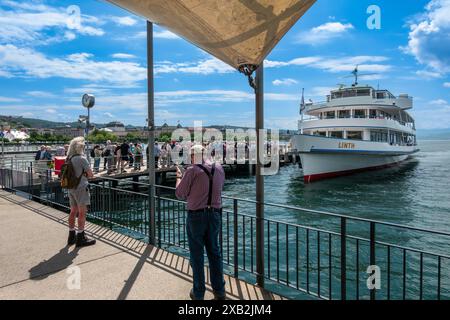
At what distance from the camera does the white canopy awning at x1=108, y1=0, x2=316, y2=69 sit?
2543 millimetres

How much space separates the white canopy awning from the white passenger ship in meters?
22.0

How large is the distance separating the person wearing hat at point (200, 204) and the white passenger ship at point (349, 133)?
2187 centimetres

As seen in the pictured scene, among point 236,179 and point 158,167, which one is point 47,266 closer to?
point 158,167

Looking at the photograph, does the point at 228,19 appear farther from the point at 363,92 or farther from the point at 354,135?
the point at 363,92

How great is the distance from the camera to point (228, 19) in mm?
2781

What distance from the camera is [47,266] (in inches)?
194

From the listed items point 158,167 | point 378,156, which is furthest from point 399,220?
point 378,156

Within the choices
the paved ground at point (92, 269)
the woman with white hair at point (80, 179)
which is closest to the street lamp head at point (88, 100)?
the paved ground at point (92, 269)

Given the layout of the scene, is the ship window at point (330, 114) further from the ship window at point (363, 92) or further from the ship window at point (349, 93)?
the ship window at point (363, 92)

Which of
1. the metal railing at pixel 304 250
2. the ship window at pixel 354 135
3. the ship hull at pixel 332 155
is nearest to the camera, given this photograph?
the metal railing at pixel 304 250

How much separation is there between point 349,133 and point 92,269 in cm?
2815

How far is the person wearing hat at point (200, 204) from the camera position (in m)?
3.62

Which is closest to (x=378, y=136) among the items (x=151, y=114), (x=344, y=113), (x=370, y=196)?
(x=344, y=113)
